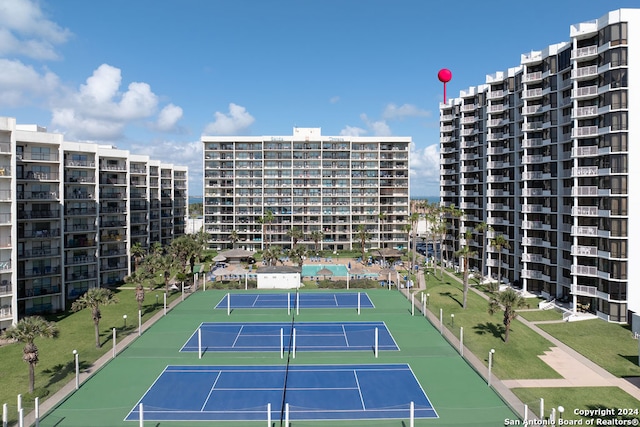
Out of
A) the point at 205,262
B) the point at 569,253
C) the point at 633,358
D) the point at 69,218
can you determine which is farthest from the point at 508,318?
the point at 205,262

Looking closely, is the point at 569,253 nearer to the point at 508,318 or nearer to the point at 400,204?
the point at 508,318

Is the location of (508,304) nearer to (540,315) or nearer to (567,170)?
(540,315)

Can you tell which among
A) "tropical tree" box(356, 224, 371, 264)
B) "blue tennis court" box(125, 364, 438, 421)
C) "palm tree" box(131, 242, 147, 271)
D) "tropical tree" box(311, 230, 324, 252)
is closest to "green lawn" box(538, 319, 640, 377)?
"blue tennis court" box(125, 364, 438, 421)

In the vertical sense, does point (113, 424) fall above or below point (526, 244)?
below

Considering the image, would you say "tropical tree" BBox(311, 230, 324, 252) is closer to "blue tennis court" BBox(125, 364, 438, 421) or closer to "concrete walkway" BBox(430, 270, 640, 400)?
"concrete walkway" BBox(430, 270, 640, 400)

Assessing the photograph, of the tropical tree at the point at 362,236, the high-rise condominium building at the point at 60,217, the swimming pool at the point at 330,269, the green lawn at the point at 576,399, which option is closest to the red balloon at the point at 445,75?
the tropical tree at the point at 362,236

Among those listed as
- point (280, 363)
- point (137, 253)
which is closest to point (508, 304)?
point (280, 363)
